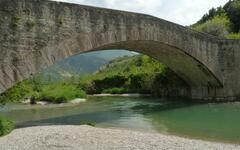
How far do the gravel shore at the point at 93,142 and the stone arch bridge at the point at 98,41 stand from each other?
93.7 inches

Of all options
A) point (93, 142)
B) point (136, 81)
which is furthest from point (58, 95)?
point (93, 142)

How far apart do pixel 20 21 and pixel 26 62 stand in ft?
5.35

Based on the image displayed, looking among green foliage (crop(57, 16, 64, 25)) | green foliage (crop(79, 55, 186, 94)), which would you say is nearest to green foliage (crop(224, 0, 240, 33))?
green foliage (crop(79, 55, 186, 94))

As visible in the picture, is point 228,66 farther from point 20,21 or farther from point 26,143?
point 26,143

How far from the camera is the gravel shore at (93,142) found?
11.8 metres

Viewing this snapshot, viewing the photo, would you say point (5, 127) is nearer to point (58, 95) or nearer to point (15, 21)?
point (15, 21)

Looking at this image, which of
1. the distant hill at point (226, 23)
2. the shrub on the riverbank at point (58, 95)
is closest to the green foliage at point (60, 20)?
the shrub on the riverbank at point (58, 95)

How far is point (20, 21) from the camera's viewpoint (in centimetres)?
1546

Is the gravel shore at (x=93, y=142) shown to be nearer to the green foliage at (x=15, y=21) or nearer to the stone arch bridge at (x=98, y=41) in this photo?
the stone arch bridge at (x=98, y=41)

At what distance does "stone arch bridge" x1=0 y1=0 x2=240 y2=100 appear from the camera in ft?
50.1

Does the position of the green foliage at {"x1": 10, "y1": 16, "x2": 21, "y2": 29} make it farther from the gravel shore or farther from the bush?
the bush

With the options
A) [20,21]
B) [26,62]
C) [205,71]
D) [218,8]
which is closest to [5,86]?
[26,62]

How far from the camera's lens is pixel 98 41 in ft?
62.0

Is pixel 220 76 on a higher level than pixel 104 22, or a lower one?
lower
